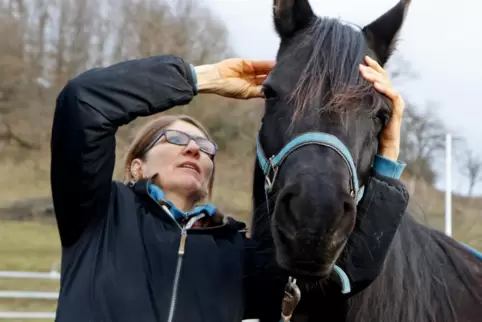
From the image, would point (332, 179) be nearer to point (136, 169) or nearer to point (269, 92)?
point (269, 92)

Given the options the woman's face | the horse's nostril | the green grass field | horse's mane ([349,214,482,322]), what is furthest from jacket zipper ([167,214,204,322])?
the green grass field

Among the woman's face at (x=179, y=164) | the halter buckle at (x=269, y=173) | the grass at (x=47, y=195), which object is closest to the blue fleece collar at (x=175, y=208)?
the woman's face at (x=179, y=164)

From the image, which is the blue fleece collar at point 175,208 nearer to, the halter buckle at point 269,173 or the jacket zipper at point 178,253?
the jacket zipper at point 178,253

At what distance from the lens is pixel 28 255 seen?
18.5 metres

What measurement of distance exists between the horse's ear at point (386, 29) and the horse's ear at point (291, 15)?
293 mm

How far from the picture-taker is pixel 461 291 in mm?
2908

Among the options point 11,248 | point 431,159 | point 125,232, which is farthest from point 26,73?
point 125,232

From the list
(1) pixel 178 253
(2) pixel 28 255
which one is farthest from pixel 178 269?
(2) pixel 28 255

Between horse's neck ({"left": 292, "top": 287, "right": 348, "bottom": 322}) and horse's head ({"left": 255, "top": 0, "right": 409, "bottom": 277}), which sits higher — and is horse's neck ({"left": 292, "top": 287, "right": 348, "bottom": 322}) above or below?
below

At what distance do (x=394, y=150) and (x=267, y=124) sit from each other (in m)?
Result: 0.56

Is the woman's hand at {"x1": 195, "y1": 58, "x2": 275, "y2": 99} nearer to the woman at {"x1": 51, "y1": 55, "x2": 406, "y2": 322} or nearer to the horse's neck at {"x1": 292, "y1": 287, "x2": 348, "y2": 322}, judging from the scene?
the woman at {"x1": 51, "y1": 55, "x2": 406, "y2": 322}

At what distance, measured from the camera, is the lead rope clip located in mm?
2320

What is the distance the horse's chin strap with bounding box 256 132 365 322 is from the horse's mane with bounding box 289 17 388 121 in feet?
0.43

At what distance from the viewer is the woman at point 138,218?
233 centimetres
